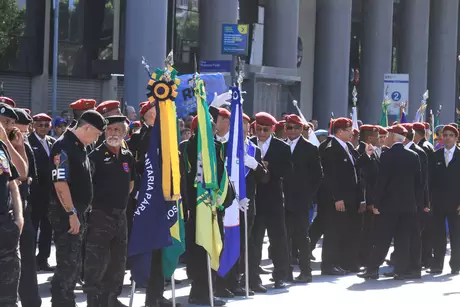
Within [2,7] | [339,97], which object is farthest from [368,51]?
[2,7]

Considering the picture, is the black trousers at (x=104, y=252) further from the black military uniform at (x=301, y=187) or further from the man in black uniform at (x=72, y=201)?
the black military uniform at (x=301, y=187)

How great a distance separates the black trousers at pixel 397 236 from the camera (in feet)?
45.5

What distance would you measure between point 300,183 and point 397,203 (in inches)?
61.8

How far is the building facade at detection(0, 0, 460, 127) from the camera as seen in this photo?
2775cm

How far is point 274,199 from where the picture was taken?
12.4 meters

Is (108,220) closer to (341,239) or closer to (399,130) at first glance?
(341,239)

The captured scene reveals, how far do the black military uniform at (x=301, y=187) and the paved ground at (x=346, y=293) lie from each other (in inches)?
26.2

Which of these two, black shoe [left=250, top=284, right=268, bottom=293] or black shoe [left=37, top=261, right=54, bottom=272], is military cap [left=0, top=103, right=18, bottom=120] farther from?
black shoe [left=37, top=261, right=54, bottom=272]

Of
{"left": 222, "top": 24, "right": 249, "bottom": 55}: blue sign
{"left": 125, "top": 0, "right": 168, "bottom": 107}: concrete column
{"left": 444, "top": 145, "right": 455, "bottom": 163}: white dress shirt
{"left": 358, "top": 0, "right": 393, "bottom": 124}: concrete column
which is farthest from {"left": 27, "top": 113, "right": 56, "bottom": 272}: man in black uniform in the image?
{"left": 358, "top": 0, "right": 393, "bottom": 124}: concrete column

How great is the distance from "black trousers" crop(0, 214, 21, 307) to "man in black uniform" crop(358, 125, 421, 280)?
23.4 ft

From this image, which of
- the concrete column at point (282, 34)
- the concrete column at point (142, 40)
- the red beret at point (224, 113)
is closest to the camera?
the red beret at point (224, 113)

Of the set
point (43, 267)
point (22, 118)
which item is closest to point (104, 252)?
point (22, 118)

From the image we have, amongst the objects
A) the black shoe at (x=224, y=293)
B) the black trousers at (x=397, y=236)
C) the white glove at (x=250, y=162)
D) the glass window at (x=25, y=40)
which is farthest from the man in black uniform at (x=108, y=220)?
the glass window at (x=25, y=40)

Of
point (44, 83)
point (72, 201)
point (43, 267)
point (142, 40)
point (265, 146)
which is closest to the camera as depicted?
point (72, 201)
